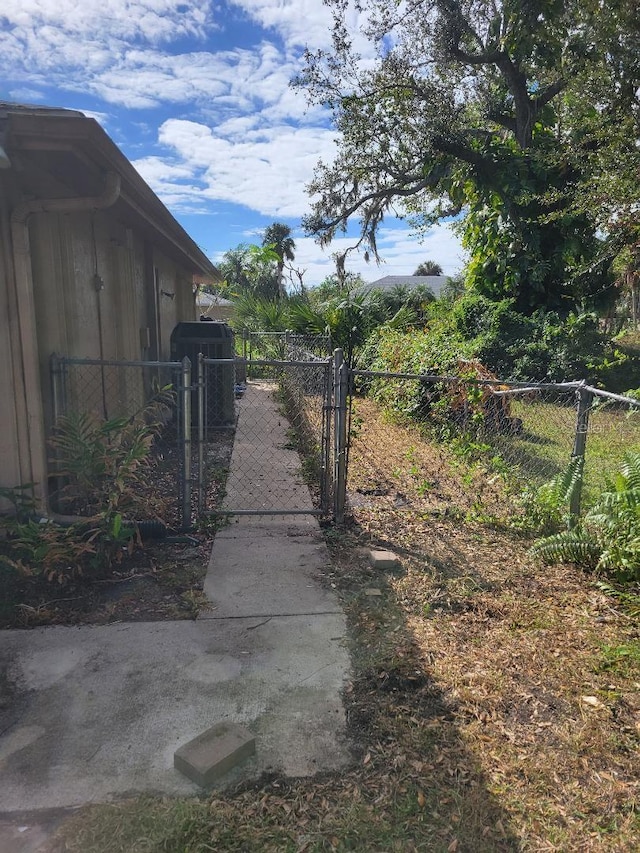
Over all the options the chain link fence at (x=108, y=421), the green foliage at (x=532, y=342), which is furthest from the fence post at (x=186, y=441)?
the green foliage at (x=532, y=342)

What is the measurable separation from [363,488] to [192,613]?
116 inches

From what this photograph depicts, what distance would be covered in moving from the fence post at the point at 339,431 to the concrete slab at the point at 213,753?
2.69m

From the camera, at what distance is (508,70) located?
14859 mm

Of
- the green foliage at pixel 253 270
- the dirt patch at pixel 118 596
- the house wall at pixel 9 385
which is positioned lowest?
the dirt patch at pixel 118 596

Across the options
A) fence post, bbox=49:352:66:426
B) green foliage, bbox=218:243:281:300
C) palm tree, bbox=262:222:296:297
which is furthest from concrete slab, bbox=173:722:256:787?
palm tree, bbox=262:222:296:297

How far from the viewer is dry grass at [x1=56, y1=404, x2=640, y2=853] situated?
2.05 metres

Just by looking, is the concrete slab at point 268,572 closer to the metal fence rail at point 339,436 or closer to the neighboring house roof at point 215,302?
the metal fence rail at point 339,436

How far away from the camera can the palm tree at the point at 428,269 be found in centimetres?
→ 6525

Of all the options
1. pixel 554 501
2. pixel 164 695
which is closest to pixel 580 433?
pixel 554 501

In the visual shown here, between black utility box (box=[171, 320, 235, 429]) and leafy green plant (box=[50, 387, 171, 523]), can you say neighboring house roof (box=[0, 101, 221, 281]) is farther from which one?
black utility box (box=[171, 320, 235, 429])

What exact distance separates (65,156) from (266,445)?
475 cm

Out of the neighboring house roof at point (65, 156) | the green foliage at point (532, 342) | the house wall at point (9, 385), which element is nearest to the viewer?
the neighboring house roof at point (65, 156)

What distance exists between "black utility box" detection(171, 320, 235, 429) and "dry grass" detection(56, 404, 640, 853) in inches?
195

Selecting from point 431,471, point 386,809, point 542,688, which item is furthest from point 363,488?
point 386,809
